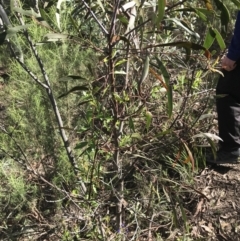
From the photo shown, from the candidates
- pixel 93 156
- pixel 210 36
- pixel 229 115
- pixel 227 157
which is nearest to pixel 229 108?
pixel 229 115

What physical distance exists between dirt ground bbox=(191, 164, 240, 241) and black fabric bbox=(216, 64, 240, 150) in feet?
0.70

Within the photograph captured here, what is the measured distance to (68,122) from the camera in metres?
3.18

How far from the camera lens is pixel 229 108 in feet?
9.50

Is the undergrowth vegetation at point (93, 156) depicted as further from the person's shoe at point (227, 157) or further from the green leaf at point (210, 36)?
the green leaf at point (210, 36)

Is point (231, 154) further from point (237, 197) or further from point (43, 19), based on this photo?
point (43, 19)

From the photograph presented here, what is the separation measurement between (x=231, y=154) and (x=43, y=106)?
1507 mm

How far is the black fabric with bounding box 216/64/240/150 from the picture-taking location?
2785 mm

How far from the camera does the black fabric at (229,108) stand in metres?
2.79

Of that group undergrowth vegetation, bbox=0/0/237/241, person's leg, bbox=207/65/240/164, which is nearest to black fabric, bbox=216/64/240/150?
person's leg, bbox=207/65/240/164

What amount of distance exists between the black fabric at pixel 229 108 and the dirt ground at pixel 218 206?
214mm

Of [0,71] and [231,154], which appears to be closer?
[231,154]

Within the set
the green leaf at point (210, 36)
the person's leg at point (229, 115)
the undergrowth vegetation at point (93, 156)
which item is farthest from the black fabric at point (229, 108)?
the green leaf at point (210, 36)

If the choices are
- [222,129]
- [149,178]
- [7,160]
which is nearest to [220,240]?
[149,178]

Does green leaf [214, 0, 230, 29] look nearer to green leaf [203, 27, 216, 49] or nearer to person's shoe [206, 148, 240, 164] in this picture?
green leaf [203, 27, 216, 49]
